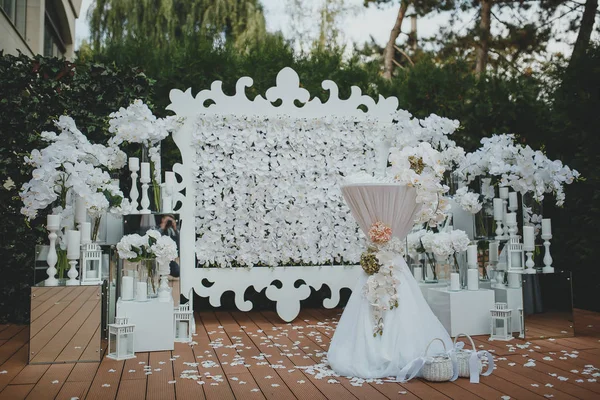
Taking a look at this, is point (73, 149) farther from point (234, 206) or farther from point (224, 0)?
point (224, 0)

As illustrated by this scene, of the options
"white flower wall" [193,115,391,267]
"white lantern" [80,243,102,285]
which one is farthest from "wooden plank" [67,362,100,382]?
"white flower wall" [193,115,391,267]

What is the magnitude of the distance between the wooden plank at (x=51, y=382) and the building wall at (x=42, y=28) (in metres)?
3.29

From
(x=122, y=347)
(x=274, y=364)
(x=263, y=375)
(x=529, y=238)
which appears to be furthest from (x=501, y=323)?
(x=122, y=347)

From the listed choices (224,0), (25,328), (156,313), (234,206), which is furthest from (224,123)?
(224,0)

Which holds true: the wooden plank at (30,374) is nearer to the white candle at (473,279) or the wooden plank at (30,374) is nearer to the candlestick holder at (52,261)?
the candlestick holder at (52,261)

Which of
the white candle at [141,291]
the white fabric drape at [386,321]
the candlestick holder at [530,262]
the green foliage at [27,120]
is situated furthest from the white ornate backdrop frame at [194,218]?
the white fabric drape at [386,321]

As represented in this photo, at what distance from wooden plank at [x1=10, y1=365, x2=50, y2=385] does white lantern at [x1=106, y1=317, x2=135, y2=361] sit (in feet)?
1.46

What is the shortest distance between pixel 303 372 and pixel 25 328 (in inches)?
110

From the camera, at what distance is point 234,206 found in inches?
218

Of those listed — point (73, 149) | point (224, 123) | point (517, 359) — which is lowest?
point (517, 359)

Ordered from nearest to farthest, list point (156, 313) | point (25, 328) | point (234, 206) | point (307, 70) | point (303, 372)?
point (303, 372) < point (156, 313) < point (25, 328) < point (234, 206) < point (307, 70)

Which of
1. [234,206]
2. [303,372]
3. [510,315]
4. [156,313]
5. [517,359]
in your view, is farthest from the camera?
[234,206]

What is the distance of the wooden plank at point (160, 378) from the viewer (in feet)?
10.5

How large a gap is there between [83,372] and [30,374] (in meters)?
0.31
